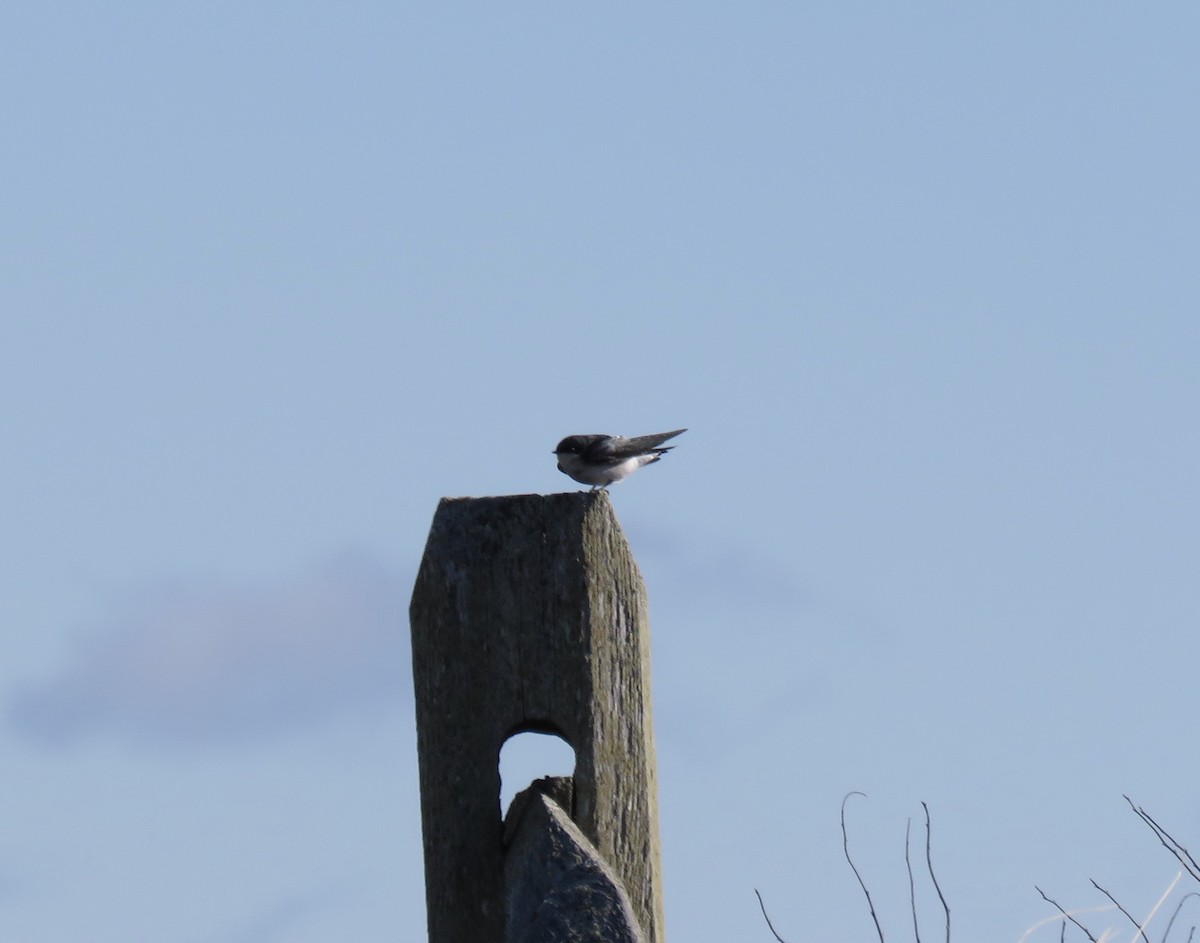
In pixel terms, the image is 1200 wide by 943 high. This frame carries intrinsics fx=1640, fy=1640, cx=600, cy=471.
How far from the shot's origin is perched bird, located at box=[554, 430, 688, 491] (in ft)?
22.1

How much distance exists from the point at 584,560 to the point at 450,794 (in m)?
0.53

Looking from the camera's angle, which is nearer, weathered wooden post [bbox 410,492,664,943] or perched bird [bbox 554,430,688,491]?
weathered wooden post [bbox 410,492,664,943]

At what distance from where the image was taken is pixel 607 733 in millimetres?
3143

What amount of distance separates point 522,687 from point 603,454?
3.64m

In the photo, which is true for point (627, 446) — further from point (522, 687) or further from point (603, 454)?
point (522, 687)

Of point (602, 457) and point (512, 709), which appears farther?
point (602, 457)

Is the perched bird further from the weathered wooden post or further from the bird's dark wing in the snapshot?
the weathered wooden post

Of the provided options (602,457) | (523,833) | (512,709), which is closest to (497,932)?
(523,833)

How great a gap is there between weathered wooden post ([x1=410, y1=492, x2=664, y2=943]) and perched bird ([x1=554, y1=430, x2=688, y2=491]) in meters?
3.45

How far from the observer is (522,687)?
316 cm

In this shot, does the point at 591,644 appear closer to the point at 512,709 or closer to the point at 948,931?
the point at 512,709

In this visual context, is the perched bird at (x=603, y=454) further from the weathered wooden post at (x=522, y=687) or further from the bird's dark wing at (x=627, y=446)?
the weathered wooden post at (x=522, y=687)

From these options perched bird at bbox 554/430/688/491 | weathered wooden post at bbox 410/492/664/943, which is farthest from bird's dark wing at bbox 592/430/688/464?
weathered wooden post at bbox 410/492/664/943

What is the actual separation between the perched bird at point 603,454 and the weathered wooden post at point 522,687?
3.45 metres
